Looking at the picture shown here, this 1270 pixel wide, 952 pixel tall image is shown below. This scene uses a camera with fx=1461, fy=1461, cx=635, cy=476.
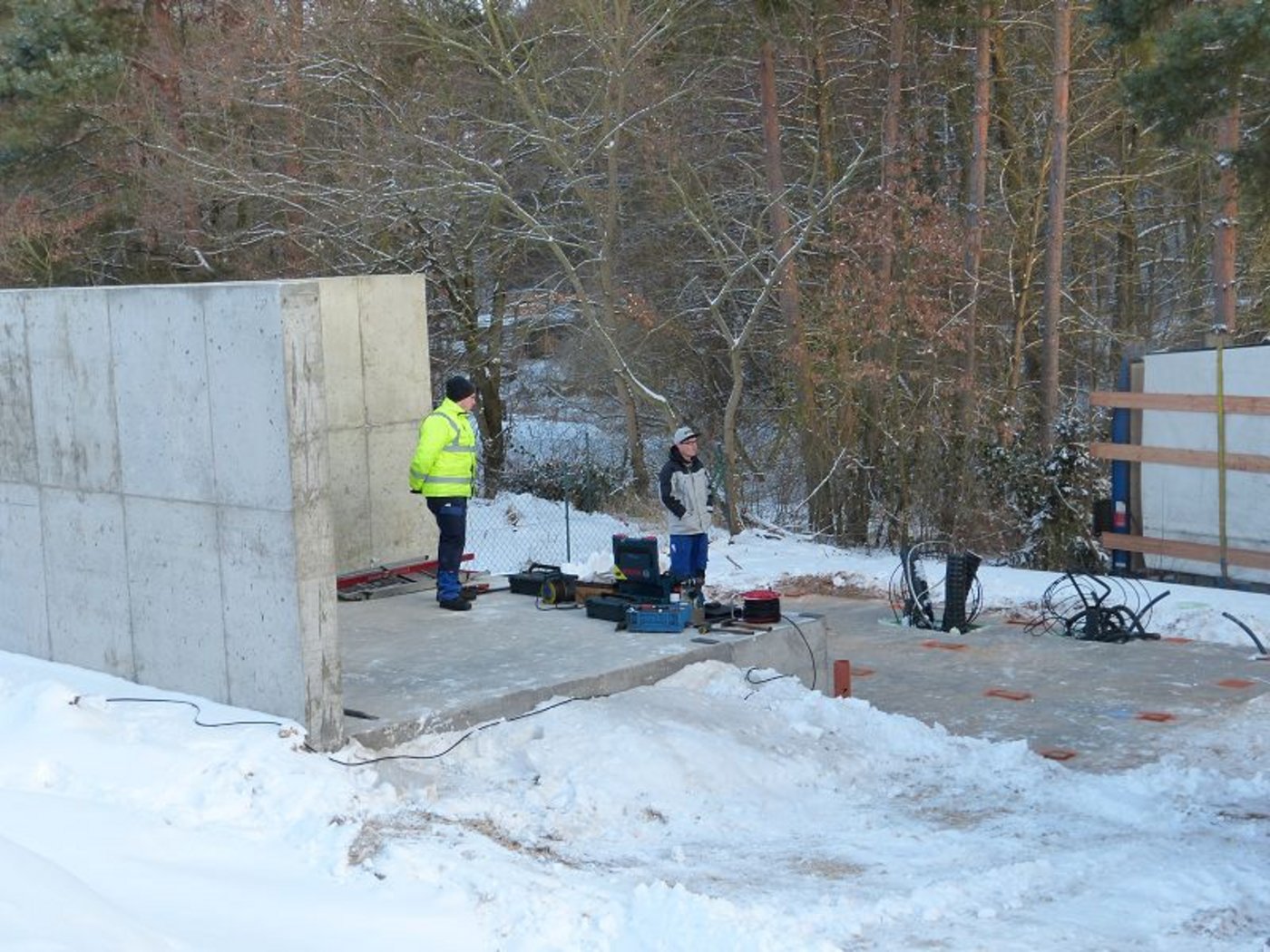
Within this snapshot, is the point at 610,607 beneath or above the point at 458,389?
beneath

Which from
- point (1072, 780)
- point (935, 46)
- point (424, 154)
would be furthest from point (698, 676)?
point (935, 46)

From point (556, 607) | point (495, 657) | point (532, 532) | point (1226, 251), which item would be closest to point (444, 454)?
point (556, 607)

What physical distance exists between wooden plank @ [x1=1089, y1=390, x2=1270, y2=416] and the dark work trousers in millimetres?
7570

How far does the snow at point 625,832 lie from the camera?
5.82 m

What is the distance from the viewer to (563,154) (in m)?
19.6

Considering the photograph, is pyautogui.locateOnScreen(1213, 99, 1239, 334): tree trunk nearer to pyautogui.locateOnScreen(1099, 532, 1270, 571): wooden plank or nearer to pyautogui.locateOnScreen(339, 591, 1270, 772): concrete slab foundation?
pyautogui.locateOnScreen(1099, 532, 1270, 571): wooden plank

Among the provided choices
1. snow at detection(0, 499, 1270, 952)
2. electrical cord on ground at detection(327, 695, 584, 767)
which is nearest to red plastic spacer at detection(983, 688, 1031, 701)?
snow at detection(0, 499, 1270, 952)

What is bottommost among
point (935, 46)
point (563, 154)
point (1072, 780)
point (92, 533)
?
point (1072, 780)

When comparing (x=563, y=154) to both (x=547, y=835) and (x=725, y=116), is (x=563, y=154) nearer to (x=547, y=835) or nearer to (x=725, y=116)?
(x=725, y=116)

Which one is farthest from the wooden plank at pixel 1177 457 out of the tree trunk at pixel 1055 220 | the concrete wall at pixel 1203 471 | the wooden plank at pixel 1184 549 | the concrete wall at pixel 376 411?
the concrete wall at pixel 376 411

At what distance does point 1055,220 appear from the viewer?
1941 cm

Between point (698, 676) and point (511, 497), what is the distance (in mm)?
13811

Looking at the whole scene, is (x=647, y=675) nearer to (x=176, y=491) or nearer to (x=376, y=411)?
(x=176, y=491)

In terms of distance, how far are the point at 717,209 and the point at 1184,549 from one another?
9.29 metres
